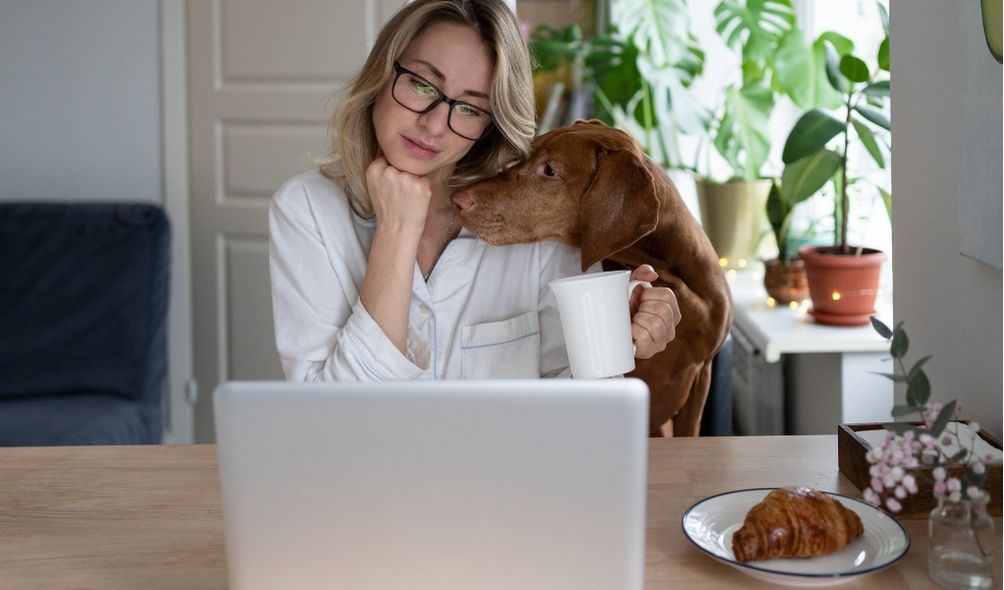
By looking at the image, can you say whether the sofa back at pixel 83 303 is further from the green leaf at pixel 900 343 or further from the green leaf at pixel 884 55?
the green leaf at pixel 900 343

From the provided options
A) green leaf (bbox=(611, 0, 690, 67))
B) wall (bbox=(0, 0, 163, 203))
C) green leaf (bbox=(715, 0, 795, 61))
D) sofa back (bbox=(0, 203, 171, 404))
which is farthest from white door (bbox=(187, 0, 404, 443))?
green leaf (bbox=(715, 0, 795, 61))

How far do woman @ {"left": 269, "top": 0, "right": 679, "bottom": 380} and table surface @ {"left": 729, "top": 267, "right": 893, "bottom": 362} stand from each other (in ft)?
3.18

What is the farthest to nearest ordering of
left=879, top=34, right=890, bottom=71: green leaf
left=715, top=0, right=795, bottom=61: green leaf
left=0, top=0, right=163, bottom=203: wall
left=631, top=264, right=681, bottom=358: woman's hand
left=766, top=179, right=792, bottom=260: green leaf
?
left=0, top=0, right=163, bottom=203: wall, left=715, top=0, right=795, bottom=61: green leaf, left=766, top=179, right=792, bottom=260: green leaf, left=879, top=34, right=890, bottom=71: green leaf, left=631, top=264, right=681, bottom=358: woman's hand

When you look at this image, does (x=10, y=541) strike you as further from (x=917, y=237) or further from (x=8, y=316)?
(x=8, y=316)

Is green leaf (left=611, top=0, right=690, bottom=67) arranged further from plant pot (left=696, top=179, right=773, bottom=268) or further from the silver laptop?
the silver laptop

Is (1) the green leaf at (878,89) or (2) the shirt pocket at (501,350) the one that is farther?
(1) the green leaf at (878,89)

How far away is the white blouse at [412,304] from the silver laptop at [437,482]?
2.06 ft

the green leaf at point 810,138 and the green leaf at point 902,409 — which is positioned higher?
the green leaf at point 810,138

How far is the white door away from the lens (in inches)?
127

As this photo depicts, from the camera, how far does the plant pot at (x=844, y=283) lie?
8.68ft

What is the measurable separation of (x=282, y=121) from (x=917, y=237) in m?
2.16

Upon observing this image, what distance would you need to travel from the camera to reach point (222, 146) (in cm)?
336

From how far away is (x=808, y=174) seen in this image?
8.87ft

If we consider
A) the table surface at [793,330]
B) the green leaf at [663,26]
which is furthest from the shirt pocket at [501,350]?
the green leaf at [663,26]
